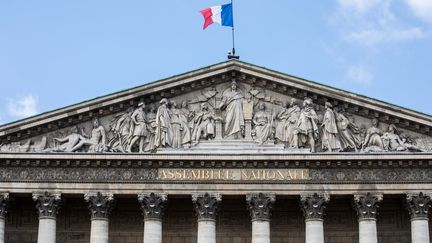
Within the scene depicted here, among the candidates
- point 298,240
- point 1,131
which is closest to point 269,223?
point 298,240

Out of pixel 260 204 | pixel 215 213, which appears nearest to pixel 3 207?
pixel 215 213

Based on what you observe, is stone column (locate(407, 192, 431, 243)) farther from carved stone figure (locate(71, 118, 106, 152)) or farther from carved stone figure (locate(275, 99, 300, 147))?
carved stone figure (locate(71, 118, 106, 152))

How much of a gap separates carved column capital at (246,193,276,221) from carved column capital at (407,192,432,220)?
4.62 m

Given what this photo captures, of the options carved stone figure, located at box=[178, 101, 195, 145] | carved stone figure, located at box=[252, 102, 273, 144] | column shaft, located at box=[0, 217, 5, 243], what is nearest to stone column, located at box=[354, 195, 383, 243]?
carved stone figure, located at box=[252, 102, 273, 144]

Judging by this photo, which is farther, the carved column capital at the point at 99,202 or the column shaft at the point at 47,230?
the carved column capital at the point at 99,202

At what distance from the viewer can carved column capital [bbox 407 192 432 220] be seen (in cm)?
3412

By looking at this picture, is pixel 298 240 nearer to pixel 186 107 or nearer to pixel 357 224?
pixel 357 224

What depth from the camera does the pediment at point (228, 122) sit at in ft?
114

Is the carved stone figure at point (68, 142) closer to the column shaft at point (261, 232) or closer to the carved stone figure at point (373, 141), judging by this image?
the column shaft at point (261, 232)

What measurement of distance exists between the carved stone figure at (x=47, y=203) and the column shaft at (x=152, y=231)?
311 cm

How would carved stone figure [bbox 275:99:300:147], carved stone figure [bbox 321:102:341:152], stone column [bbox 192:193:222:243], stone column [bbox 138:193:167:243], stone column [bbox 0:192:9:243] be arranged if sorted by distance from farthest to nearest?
1. carved stone figure [bbox 275:99:300:147]
2. carved stone figure [bbox 321:102:341:152]
3. stone column [bbox 0:192:9:243]
4. stone column [bbox 138:193:167:243]
5. stone column [bbox 192:193:222:243]

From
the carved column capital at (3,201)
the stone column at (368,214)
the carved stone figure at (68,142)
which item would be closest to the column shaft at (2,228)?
the carved column capital at (3,201)

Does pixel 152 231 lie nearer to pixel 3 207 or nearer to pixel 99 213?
pixel 99 213

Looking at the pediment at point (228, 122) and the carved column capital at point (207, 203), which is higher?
the pediment at point (228, 122)
